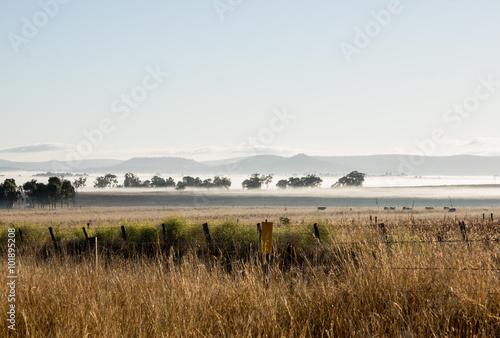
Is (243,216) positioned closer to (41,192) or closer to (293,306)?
(293,306)

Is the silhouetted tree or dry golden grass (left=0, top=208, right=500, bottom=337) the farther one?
the silhouetted tree

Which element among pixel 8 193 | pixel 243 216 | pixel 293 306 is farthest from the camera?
pixel 8 193

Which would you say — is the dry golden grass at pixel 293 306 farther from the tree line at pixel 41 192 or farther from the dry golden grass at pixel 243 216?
the tree line at pixel 41 192

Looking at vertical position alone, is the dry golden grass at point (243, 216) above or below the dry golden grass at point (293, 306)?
below

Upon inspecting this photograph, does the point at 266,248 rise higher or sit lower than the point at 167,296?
higher

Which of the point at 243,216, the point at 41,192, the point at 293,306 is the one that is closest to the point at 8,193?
the point at 41,192

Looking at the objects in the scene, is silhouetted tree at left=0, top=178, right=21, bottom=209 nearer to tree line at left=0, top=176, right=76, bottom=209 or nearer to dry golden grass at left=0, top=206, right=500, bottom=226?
tree line at left=0, top=176, right=76, bottom=209

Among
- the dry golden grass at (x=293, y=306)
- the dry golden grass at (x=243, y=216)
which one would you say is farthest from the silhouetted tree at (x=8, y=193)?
the dry golden grass at (x=293, y=306)

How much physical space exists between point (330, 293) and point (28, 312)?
4.02m

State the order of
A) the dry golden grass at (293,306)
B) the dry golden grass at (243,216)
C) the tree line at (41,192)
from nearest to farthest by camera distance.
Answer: the dry golden grass at (293,306)
the dry golden grass at (243,216)
the tree line at (41,192)

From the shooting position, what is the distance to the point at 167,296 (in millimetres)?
6883

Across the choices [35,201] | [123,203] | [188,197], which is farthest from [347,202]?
[35,201]

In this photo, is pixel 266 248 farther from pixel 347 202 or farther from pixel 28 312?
A: pixel 347 202

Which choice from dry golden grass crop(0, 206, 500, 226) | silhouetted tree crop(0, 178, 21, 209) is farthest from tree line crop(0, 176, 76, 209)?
dry golden grass crop(0, 206, 500, 226)
